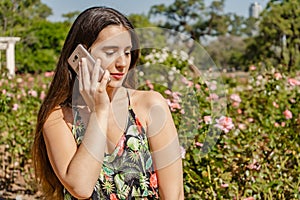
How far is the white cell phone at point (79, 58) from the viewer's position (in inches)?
39.6

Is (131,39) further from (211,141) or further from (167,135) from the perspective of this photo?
(211,141)

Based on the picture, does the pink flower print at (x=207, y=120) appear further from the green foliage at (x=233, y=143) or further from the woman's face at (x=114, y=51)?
the woman's face at (x=114, y=51)

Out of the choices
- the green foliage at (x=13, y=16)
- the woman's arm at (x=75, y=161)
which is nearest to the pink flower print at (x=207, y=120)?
the woman's arm at (x=75, y=161)

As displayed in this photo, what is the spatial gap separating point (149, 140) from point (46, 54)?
16.2 metres

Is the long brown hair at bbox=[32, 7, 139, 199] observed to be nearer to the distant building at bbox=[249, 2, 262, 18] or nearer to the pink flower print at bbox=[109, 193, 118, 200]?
the pink flower print at bbox=[109, 193, 118, 200]

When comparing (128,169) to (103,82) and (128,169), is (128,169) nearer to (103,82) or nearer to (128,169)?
(128,169)

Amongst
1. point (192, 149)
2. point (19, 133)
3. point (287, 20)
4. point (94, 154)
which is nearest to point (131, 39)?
point (94, 154)

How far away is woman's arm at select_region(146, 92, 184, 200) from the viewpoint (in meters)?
1.09

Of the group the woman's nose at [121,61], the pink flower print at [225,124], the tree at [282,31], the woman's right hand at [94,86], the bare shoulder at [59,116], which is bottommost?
the tree at [282,31]

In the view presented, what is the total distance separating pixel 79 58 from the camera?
3.41 feet

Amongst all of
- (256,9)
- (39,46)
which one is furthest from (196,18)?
(256,9)

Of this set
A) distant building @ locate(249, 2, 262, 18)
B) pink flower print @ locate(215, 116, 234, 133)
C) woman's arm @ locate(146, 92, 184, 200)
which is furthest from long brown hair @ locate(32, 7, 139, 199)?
distant building @ locate(249, 2, 262, 18)

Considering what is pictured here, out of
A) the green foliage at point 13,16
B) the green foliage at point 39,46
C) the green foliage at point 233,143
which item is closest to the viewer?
the green foliage at point 233,143

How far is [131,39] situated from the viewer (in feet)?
3.59
